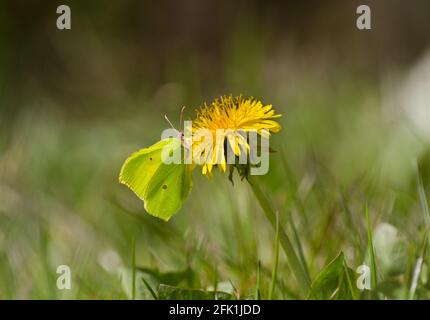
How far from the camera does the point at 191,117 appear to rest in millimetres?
2373

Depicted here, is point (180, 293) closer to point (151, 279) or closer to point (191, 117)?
point (151, 279)

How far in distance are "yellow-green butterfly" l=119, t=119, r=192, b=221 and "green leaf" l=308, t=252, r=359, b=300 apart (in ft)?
0.75

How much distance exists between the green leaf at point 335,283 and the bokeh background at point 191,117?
0.28 feet

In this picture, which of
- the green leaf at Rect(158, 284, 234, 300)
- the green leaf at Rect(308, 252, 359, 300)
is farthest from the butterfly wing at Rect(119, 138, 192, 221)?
the green leaf at Rect(308, 252, 359, 300)

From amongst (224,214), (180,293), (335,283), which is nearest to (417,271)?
(335,283)

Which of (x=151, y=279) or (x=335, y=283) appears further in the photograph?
(x=151, y=279)

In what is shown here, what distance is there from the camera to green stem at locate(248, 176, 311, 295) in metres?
0.89

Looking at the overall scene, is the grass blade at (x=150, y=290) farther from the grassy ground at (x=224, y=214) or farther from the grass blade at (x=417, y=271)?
the grass blade at (x=417, y=271)

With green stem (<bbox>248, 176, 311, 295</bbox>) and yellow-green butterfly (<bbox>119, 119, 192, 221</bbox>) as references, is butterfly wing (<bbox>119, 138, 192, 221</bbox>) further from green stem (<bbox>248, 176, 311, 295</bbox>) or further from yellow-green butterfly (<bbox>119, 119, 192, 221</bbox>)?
green stem (<bbox>248, 176, 311, 295</bbox>)

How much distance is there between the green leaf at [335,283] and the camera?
89 cm

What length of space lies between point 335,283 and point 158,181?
11.5 inches

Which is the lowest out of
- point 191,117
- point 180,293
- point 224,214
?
point 180,293

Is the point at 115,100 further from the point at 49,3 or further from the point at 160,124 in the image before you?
the point at 49,3
